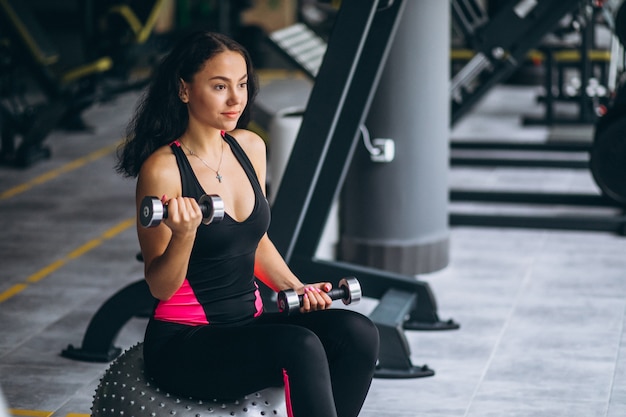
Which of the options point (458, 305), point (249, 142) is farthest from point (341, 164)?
point (249, 142)

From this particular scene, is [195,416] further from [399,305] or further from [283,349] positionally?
[399,305]

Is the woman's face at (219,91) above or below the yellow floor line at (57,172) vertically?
above

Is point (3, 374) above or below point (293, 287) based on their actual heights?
below

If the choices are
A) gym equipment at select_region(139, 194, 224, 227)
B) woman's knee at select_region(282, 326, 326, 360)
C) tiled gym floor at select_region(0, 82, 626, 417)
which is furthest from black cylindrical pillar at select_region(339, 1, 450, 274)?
gym equipment at select_region(139, 194, 224, 227)

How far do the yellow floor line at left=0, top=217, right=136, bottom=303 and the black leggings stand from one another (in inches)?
94.8

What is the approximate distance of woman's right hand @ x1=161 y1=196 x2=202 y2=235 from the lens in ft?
7.16

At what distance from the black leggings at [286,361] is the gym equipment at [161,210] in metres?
0.34

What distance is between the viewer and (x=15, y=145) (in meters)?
8.37

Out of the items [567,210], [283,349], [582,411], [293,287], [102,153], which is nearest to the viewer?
[283,349]

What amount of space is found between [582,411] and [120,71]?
5.85 meters

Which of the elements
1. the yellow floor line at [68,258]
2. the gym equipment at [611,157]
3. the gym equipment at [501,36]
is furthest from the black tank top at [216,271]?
the gym equipment at [501,36]

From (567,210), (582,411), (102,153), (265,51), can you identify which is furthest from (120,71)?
(582,411)

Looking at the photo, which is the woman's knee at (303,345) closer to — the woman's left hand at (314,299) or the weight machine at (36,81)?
the woman's left hand at (314,299)

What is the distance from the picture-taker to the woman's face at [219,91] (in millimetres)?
2512
